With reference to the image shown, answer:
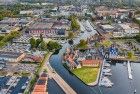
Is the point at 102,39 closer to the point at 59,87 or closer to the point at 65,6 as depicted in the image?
the point at 59,87

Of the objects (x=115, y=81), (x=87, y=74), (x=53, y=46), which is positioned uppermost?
(x=53, y=46)

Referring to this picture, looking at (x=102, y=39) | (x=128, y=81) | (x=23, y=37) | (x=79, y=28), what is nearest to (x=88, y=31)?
(x=79, y=28)

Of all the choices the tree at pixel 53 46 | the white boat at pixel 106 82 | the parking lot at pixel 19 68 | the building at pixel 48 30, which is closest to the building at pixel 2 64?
the parking lot at pixel 19 68

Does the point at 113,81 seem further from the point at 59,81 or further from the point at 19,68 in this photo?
the point at 19,68

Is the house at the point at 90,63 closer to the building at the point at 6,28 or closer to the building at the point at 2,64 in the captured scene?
the building at the point at 2,64

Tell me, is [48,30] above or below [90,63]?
above

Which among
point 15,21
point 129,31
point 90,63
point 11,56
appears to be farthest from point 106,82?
point 15,21

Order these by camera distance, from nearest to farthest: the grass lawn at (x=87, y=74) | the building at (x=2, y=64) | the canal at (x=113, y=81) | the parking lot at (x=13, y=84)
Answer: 1. the parking lot at (x=13, y=84)
2. the canal at (x=113, y=81)
3. the grass lawn at (x=87, y=74)
4. the building at (x=2, y=64)
